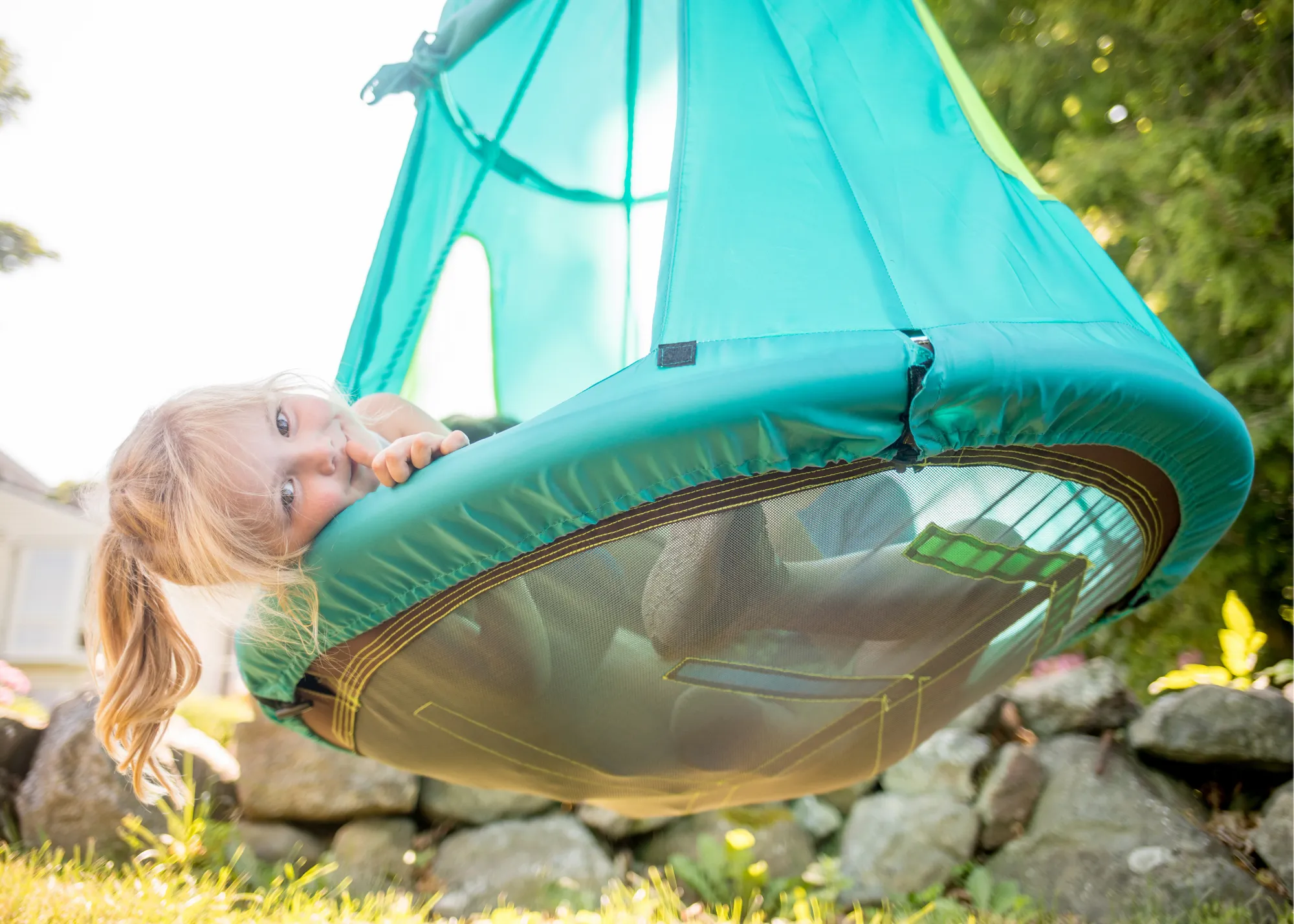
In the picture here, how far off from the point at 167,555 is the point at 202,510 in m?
0.09

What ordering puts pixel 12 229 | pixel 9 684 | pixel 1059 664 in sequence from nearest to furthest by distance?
pixel 9 684, pixel 1059 664, pixel 12 229

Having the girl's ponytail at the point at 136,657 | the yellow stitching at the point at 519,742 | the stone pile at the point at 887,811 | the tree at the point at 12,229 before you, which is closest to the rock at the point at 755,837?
the stone pile at the point at 887,811

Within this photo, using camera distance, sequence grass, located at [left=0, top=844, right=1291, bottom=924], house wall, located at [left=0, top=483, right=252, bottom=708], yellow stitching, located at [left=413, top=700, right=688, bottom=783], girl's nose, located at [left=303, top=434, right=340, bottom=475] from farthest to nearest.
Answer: house wall, located at [left=0, top=483, right=252, bottom=708] < grass, located at [left=0, top=844, right=1291, bottom=924] < yellow stitching, located at [left=413, top=700, right=688, bottom=783] < girl's nose, located at [left=303, top=434, right=340, bottom=475]

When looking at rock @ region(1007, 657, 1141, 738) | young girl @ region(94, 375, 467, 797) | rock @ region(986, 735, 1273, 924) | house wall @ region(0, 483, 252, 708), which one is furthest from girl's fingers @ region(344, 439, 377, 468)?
house wall @ region(0, 483, 252, 708)

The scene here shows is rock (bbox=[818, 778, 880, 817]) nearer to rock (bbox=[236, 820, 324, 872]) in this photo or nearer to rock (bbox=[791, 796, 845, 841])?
rock (bbox=[791, 796, 845, 841])

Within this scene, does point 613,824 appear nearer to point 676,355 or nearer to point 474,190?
point 474,190

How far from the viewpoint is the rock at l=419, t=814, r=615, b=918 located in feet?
7.69

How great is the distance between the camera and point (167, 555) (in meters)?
1.10

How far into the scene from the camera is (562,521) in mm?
925

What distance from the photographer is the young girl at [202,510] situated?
1.05 meters

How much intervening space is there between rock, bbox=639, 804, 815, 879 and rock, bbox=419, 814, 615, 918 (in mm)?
170

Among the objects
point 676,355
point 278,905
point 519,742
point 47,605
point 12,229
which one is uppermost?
point 12,229

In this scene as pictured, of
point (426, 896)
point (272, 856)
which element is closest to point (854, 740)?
point (426, 896)

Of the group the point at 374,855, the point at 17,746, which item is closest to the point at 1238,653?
the point at 374,855
